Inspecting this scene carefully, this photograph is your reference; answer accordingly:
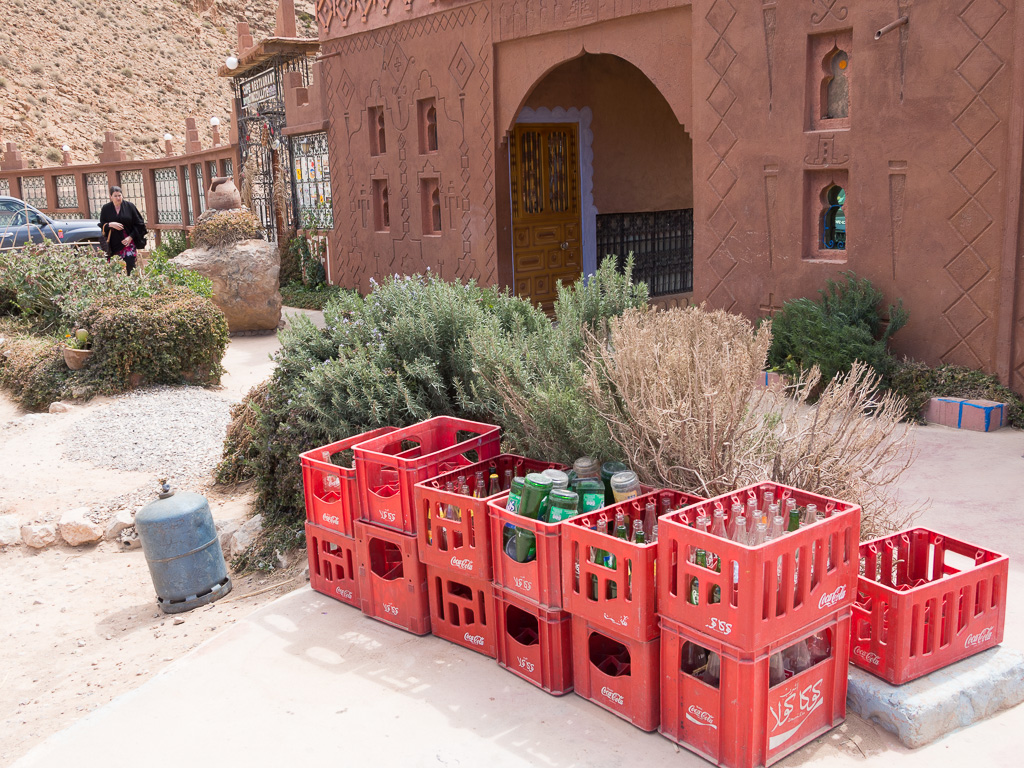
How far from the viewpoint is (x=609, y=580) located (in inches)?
126

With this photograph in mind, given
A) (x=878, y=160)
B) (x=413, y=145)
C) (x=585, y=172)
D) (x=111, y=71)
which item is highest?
(x=111, y=71)

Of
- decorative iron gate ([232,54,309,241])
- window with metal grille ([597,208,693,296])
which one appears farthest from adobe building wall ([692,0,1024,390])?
decorative iron gate ([232,54,309,241])

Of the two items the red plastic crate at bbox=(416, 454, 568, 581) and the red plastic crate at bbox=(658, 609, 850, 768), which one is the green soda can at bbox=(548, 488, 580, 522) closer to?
the red plastic crate at bbox=(416, 454, 568, 581)

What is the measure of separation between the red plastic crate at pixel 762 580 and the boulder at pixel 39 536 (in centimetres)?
515

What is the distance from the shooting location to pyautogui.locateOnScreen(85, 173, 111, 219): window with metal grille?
24562 millimetres

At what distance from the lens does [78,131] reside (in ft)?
118

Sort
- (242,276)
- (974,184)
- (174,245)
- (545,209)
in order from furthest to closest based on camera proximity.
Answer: (174,245), (242,276), (545,209), (974,184)

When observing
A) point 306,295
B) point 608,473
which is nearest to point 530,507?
point 608,473

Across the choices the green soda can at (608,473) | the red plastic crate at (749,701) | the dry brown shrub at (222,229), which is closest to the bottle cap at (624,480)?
the green soda can at (608,473)

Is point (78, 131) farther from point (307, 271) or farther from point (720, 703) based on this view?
point (720, 703)

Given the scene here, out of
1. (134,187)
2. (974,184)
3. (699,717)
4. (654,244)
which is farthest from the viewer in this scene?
(134,187)

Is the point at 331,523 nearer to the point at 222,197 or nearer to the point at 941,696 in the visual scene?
the point at 941,696

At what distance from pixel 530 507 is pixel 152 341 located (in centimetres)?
718

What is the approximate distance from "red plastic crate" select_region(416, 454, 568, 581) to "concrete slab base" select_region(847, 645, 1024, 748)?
1.45m
